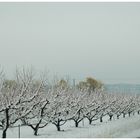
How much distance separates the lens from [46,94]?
73.0 ft

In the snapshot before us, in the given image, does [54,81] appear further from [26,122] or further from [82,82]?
[82,82]

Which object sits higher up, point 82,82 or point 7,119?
point 82,82

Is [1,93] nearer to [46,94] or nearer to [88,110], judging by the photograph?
[46,94]

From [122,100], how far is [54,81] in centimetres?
1885

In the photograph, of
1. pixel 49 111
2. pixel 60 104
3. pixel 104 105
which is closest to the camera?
pixel 49 111

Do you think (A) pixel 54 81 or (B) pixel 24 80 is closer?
(B) pixel 24 80

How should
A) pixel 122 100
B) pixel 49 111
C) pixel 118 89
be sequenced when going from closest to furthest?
pixel 49 111 < pixel 122 100 < pixel 118 89

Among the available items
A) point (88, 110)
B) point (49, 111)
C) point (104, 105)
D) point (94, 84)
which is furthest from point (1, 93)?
point (94, 84)

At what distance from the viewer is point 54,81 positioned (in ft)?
84.3

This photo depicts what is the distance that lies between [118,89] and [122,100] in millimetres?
12712

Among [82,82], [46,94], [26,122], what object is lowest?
[26,122]

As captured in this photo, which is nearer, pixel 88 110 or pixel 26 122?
pixel 26 122

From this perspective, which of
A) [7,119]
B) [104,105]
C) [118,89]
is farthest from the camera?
[118,89]

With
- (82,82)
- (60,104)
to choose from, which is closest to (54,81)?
(60,104)
